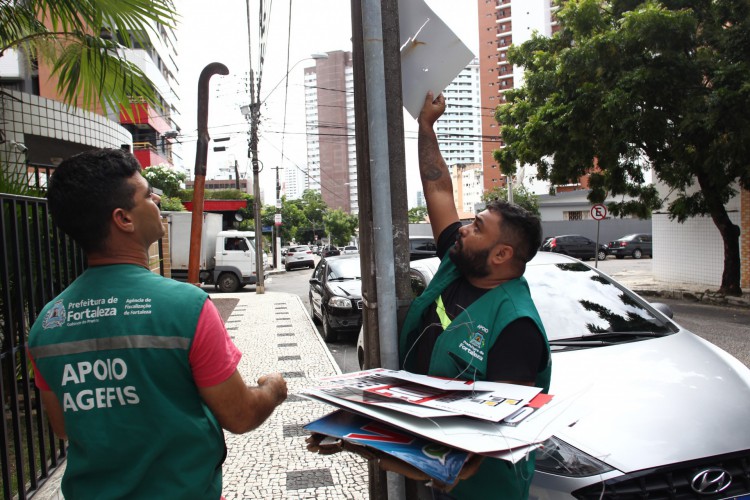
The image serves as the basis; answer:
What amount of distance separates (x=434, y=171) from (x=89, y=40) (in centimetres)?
403

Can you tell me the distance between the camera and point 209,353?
1574 millimetres

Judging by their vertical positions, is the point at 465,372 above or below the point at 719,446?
above

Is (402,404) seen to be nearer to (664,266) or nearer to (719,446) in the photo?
(719,446)

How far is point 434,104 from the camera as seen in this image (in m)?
2.51

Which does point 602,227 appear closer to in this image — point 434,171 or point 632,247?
point 632,247

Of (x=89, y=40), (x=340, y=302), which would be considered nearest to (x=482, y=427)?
(x=89, y=40)

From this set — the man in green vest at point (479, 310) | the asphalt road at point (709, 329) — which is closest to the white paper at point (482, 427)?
the man in green vest at point (479, 310)

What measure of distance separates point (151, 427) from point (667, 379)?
2.83m

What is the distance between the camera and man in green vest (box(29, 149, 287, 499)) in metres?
1.54

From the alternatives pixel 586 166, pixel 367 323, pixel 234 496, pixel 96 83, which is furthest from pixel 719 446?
pixel 586 166

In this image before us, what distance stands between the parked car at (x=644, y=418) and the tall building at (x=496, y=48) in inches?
3133

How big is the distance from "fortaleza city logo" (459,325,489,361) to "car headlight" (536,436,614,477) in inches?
38.4

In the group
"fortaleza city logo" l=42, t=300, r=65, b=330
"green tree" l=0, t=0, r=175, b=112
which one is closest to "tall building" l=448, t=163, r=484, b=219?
"green tree" l=0, t=0, r=175, b=112

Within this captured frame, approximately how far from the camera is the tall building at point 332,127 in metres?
39.8
